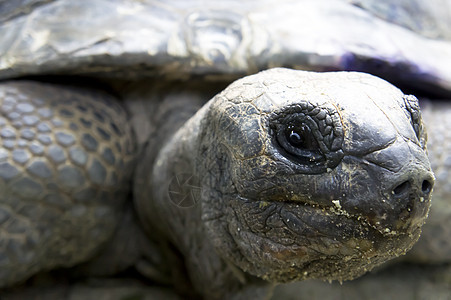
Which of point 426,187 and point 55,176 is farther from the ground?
point 426,187

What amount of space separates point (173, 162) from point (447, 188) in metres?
1.30

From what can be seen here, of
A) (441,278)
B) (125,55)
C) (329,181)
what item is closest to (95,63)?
(125,55)

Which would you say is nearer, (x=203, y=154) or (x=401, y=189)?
(x=401, y=189)

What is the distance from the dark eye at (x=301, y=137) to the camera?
3.98 ft

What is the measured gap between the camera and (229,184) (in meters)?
1.40

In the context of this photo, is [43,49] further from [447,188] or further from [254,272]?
[447,188]

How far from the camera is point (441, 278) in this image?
2.32m

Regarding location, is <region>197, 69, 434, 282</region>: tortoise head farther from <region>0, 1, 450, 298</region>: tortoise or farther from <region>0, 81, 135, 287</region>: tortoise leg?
<region>0, 81, 135, 287</region>: tortoise leg

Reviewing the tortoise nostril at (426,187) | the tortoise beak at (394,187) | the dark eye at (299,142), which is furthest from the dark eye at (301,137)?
the tortoise nostril at (426,187)

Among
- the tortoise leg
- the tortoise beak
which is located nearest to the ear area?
the tortoise beak

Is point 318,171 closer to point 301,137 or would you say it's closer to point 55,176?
point 301,137

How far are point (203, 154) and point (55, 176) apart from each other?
739mm

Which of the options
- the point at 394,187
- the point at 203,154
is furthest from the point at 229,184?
the point at 394,187

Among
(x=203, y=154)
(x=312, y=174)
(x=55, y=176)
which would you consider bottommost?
(x=55, y=176)
